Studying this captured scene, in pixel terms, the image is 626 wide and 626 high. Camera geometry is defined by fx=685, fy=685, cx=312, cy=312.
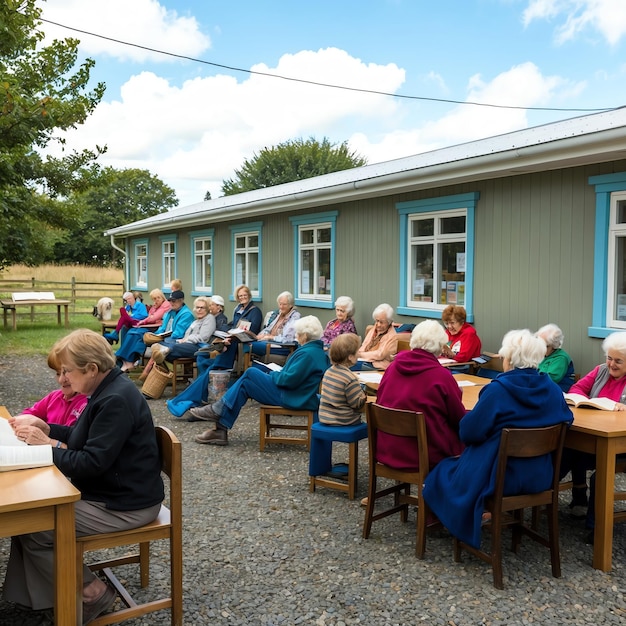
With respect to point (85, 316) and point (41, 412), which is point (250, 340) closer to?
point (41, 412)

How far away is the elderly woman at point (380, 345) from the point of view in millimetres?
7223

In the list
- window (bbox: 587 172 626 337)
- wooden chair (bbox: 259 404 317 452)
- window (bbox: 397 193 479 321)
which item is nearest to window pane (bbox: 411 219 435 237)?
window (bbox: 397 193 479 321)

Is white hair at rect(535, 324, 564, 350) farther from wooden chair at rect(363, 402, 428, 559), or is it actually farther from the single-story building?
wooden chair at rect(363, 402, 428, 559)

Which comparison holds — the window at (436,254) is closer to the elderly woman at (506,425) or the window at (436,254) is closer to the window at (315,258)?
the window at (315,258)

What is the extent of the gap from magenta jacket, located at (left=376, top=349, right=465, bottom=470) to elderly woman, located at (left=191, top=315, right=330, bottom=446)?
1690 mm

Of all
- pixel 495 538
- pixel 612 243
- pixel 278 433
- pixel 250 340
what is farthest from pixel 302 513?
pixel 250 340

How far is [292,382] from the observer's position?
18.6 feet

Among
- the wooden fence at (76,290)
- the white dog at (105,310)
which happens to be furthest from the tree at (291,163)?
the white dog at (105,310)

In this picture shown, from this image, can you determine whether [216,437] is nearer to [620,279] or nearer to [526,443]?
[526,443]

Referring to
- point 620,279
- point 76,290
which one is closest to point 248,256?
point 620,279

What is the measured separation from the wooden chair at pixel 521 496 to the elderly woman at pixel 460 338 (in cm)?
313

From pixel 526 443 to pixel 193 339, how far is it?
20.7 ft

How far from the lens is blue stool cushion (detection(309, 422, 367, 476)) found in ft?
15.2

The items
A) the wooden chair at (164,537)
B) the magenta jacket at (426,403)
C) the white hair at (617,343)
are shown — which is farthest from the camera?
the white hair at (617,343)
